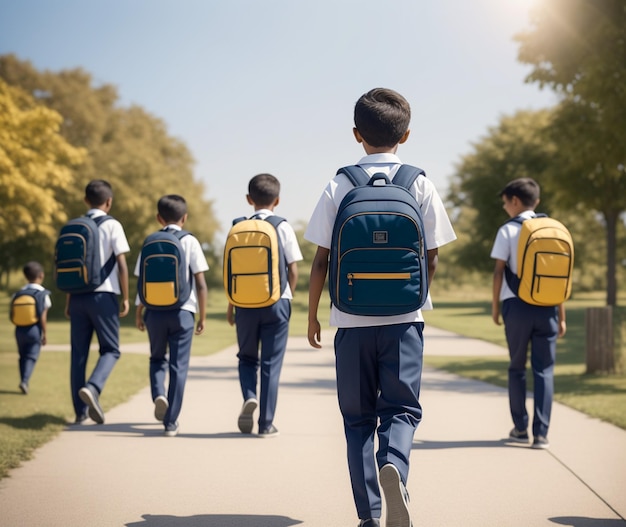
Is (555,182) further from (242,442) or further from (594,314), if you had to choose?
(242,442)

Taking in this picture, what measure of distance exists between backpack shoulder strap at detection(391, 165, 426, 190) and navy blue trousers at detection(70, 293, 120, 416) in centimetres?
422

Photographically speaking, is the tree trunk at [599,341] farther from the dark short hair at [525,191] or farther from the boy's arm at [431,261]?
the boy's arm at [431,261]

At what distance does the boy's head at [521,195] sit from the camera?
7.04m

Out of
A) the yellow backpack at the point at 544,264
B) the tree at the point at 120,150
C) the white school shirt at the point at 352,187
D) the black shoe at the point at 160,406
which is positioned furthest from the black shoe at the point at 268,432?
the tree at the point at 120,150

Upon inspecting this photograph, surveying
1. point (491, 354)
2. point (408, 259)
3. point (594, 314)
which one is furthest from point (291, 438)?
point (491, 354)

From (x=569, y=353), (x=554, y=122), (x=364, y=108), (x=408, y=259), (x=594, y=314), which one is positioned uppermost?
(x=554, y=122)

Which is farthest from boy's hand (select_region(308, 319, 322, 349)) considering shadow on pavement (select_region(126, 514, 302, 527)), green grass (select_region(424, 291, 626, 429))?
green grass (select_region(424, 291, 626, 429))

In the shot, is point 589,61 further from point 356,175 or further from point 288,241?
point 356,175

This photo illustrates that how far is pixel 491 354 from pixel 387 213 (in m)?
14.5

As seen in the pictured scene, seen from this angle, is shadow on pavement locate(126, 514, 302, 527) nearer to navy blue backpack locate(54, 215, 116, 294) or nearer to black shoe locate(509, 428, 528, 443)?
black shoe locate(509, 428, 528, 443)

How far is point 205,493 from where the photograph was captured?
5.22m

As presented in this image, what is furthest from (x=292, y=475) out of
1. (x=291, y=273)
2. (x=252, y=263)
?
(x=291, y=273)

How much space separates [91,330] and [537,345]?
384 cm

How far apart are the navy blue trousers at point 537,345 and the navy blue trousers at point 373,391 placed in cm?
285
